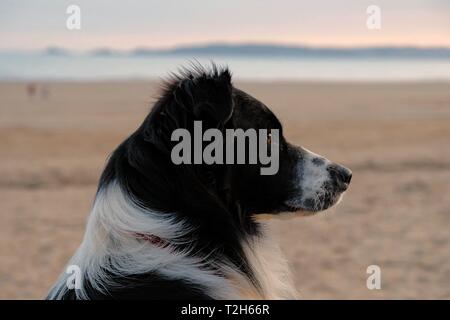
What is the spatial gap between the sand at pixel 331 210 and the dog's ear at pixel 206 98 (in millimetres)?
447

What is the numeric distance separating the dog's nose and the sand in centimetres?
23

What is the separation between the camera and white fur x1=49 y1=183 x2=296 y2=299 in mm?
3406

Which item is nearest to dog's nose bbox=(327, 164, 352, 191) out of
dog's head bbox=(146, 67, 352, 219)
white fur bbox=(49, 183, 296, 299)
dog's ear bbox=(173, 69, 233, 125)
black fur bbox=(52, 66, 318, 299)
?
dog's head bbox=(146, 67, 352, 219)

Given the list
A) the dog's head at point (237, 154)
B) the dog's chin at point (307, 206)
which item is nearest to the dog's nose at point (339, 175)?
the dog's head at point (237, 154)

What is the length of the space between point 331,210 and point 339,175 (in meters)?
0.26

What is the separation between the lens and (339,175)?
419cm

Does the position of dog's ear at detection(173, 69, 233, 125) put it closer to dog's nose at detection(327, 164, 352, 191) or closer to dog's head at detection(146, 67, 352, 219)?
dog's head at detection(146, 67, 352, 219)

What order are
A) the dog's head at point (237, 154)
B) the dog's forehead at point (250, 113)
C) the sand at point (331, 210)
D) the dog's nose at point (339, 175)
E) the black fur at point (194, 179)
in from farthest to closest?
the sand at point (331, 210), the dog's nose at point (339, 175), the dog's forehead at point (250, 113), the dog's head at point (237, 154), the black fur at point (194, 179)

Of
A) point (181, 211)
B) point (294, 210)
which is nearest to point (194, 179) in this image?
point (181, 211)

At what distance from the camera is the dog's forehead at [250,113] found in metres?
3.93

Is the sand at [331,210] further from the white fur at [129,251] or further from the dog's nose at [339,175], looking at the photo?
the white fur at [129,251]

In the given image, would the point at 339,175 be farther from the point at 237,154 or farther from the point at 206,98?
the point at 206,98
